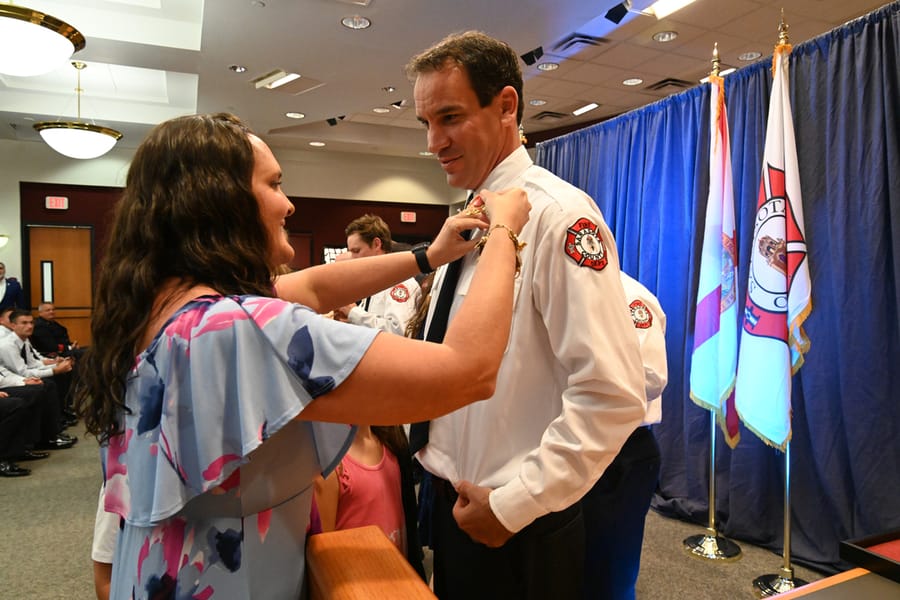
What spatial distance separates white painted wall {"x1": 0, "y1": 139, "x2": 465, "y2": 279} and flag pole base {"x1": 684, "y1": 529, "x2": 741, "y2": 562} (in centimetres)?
826

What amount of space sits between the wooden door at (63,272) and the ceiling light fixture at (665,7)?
8728mm

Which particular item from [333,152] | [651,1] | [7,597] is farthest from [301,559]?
[333,152]

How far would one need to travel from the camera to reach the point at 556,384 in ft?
3.98

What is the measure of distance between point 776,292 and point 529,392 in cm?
229

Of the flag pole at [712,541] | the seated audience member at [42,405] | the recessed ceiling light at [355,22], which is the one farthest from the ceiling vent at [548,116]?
the seated audience member at [42,405]

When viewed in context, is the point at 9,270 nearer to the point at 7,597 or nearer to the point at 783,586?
the point at 7,597

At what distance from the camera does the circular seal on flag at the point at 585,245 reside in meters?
1.13

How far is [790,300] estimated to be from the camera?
2.89m

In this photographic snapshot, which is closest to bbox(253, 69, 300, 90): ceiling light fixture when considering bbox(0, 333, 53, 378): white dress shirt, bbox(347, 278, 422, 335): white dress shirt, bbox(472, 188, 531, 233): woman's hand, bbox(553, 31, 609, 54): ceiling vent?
bbox(553, 31, 609, 54): ceiling vent

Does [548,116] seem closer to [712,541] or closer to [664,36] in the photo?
[664,36]

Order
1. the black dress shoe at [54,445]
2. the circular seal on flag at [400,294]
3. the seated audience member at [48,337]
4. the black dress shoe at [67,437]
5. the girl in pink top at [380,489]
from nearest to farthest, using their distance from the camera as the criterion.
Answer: the girl in pink top at [380,489]
the circular seal on flag at [400,294]
the black dress shoe at [54,445]
the black dress shoe at [67,437]
the seated audience member at [48,337]

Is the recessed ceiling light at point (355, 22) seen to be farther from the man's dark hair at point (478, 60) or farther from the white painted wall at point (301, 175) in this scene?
the white painted wall at point (301, 175)

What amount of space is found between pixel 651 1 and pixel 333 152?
6.96 m

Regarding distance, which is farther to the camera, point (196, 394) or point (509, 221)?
point (509, 221)
